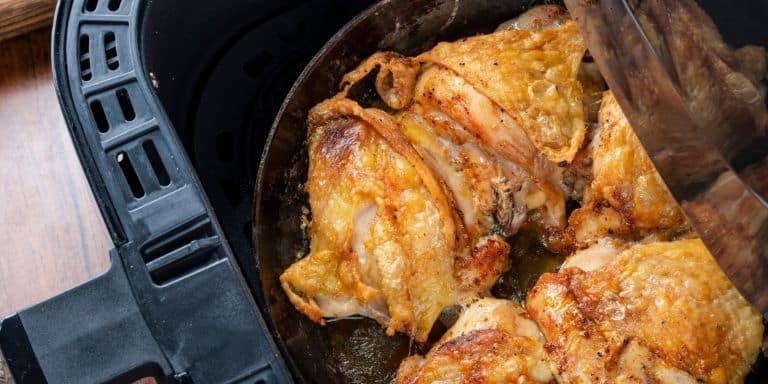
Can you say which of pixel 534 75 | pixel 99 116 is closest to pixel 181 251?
pixel 99 116

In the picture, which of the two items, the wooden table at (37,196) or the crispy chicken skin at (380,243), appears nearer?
the crispy chicken skin at (380,243)

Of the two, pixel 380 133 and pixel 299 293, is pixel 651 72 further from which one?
pixel 299 293

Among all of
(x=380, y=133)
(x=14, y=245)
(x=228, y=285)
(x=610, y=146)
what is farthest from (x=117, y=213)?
(x=610, y=146)

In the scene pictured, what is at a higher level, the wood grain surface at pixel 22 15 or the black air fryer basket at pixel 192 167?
the wood grain surface at pixel 22 15

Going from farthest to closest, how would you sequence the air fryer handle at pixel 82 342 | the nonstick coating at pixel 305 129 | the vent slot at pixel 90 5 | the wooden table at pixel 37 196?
the wooden table at pixel 37 196
the nonstick coating at pixel 305 129
the vent slot at pixel 90 5
the air fryer handle at pixel 82 342

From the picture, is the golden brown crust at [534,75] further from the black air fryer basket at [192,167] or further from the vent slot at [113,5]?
the vent slot at [113,5]

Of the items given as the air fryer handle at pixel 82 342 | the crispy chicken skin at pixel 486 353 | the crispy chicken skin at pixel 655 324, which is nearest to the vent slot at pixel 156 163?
the air fryer handle at pixel 82 342
